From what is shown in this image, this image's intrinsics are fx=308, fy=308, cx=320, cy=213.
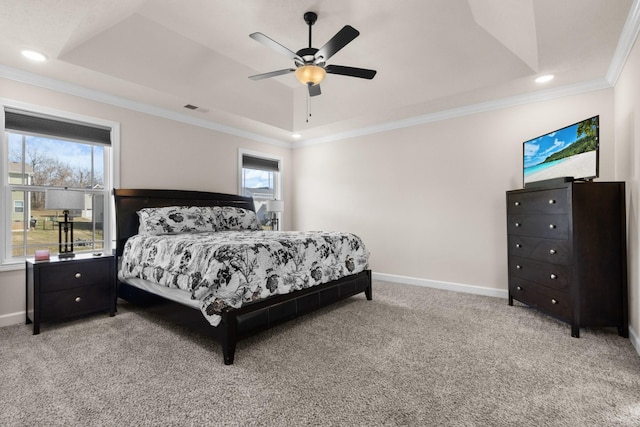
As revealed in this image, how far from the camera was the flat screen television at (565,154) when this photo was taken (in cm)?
264

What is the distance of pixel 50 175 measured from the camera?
10.8ft

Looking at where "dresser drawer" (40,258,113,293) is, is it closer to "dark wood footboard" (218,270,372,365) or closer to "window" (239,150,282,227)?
"dark wood footboard" (218,270,372,365)

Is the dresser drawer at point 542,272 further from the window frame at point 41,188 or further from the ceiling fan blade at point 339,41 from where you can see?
the window frame at point 41,188

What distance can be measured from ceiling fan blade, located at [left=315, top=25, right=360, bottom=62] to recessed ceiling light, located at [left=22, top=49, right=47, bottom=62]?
2.47 meters

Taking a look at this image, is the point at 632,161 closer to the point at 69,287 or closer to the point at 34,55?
the point at 69,287

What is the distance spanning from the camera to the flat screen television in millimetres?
2643

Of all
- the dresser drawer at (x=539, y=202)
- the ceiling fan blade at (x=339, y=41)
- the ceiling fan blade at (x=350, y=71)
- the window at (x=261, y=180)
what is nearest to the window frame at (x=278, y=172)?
the window at (x=261, y=180)

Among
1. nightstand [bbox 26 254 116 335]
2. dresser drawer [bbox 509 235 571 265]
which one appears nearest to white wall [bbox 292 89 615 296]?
dresser drawer [bbox 509 235 571 265]

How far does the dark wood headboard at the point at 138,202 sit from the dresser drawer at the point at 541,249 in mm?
3912

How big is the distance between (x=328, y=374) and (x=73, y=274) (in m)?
2.62

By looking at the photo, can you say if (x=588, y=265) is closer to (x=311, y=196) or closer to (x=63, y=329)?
(x=311, y=196)

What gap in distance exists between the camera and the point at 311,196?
5.79 metres

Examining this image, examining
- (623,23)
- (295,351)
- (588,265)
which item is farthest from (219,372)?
(623,23)

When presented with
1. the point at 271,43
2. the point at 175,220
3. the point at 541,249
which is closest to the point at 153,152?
the point at 175,220
